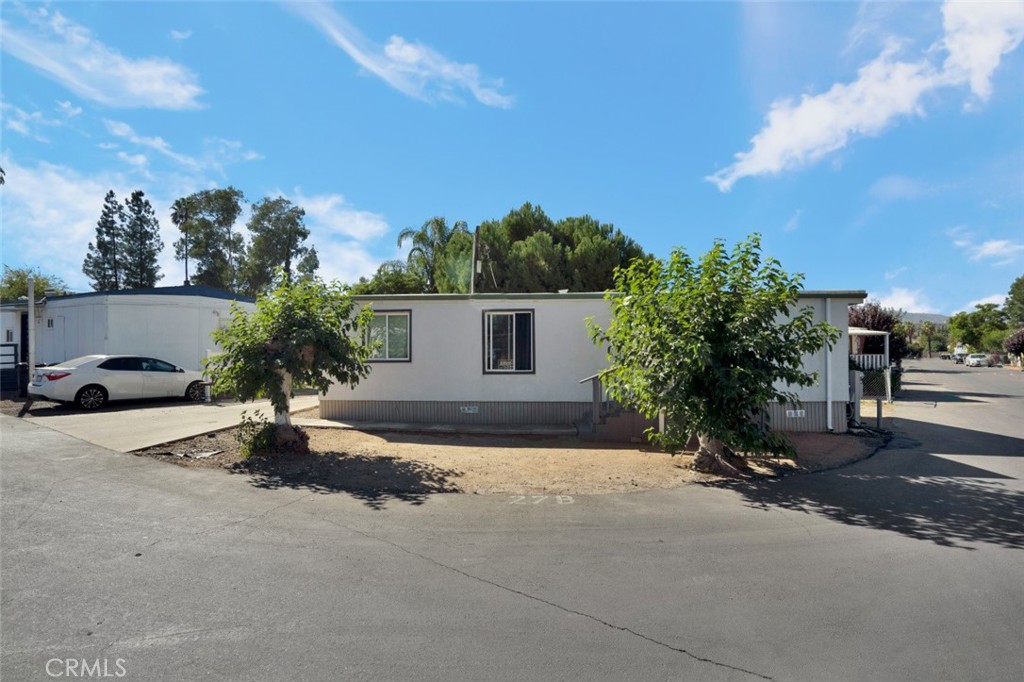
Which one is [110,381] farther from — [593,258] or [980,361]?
[980,361]

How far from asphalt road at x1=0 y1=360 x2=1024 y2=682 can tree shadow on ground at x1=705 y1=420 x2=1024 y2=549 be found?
0.04 m

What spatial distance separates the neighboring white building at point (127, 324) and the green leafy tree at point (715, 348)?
15.2 meters

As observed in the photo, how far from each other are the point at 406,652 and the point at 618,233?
863 inches

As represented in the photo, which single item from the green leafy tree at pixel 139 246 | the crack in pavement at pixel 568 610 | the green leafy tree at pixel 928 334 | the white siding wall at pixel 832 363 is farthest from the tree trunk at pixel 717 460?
the green leafy tree at pixel 928 334

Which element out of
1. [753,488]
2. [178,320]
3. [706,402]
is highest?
[178,320]

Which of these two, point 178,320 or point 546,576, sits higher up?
point 178,320

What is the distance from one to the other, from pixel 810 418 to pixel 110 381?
52.9 ft

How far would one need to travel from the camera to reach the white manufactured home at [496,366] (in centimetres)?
1075

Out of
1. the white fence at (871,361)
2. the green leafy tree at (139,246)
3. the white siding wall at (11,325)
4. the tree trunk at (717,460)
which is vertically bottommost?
the tree trunk at (717,460)

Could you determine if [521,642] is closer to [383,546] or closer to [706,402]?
[383,546]

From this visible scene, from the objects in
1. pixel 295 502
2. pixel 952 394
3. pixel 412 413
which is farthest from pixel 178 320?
pixel 952 394

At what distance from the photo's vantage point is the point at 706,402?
22.8ft

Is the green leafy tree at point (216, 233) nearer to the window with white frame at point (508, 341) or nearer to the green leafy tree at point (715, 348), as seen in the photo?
the window with white frame at point (508, 341)

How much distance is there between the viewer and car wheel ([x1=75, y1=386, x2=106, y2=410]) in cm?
1270
